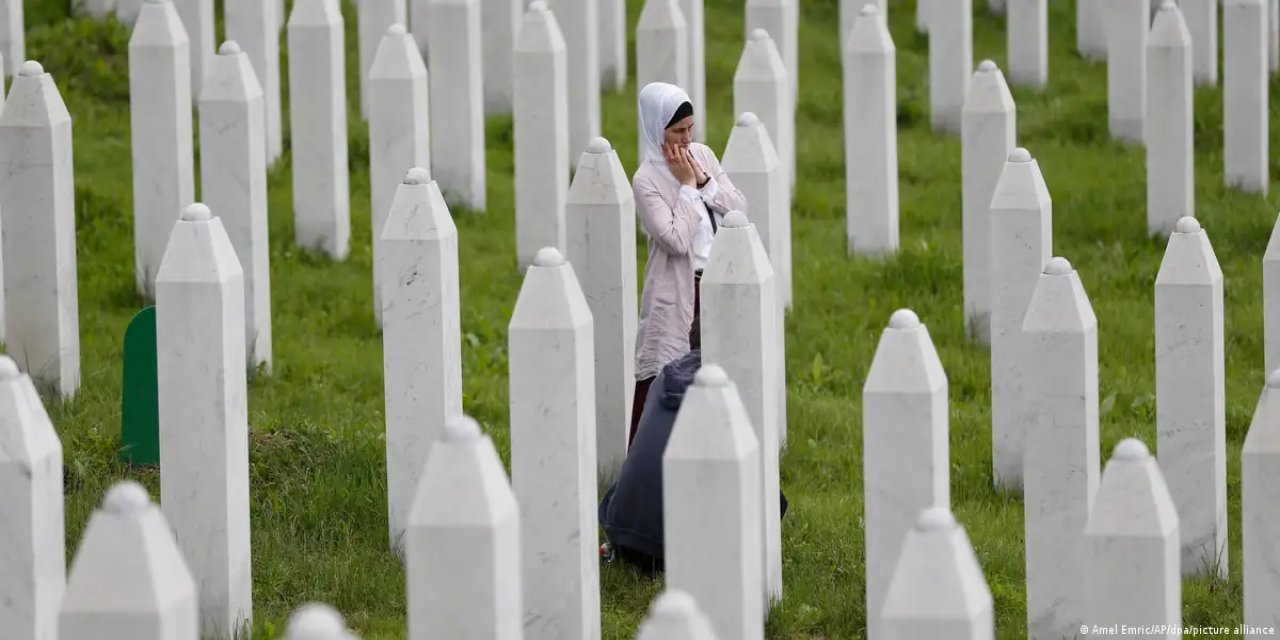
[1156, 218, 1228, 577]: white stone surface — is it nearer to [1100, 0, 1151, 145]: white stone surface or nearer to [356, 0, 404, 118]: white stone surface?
[1100, 0, 1151, 145]: white stone surface

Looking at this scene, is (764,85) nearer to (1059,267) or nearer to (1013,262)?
(1013,262)

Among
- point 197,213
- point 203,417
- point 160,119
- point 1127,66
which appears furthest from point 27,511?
point 1127,66

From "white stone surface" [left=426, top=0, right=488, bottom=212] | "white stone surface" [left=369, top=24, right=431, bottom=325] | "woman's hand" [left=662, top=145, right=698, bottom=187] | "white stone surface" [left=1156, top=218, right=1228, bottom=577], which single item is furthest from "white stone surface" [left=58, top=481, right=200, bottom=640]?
"white stone surface" [left=426, top=0, right=488, bottom=212]

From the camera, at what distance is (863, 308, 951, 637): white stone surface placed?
4.70m

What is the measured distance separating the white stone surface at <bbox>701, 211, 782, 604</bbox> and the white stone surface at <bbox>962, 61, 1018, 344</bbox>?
9.99 ft

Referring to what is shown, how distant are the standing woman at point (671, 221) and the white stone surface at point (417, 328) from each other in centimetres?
93

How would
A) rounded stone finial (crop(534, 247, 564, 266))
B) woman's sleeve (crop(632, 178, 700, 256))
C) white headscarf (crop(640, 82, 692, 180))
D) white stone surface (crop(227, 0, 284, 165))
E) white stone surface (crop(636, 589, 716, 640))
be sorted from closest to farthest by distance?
1. white stone surface (crop(636, 589, 716, 640))
2. rounded stone finial (crop(534, 247, 564, 266))
3. woman's sleeve (crop(632, 178, 700, 256))
4. white headscarf (crop(640, 82, 692, 180))
5. white stone surface (crop(227, 0, 284, 165))

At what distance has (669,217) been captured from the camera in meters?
6.62

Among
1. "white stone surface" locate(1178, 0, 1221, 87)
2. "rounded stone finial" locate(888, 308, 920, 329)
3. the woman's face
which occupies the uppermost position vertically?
"white stone surface" locate(1178, 0, 1221, 87)

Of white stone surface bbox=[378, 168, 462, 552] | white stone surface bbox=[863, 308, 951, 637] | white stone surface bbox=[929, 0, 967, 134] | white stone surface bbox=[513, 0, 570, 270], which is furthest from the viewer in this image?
white stone surface bbox=[929, 0, 967, 134]

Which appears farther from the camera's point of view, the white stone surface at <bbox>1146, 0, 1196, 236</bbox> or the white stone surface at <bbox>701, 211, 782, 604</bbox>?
the white stone surface at <bbox>1146, 0, 1196, 236</bbox>

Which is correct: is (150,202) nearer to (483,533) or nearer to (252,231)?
(252,231)

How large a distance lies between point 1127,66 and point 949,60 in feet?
3.02

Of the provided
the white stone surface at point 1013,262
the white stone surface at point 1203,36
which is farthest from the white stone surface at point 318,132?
the white stone surface at point 1203,36
